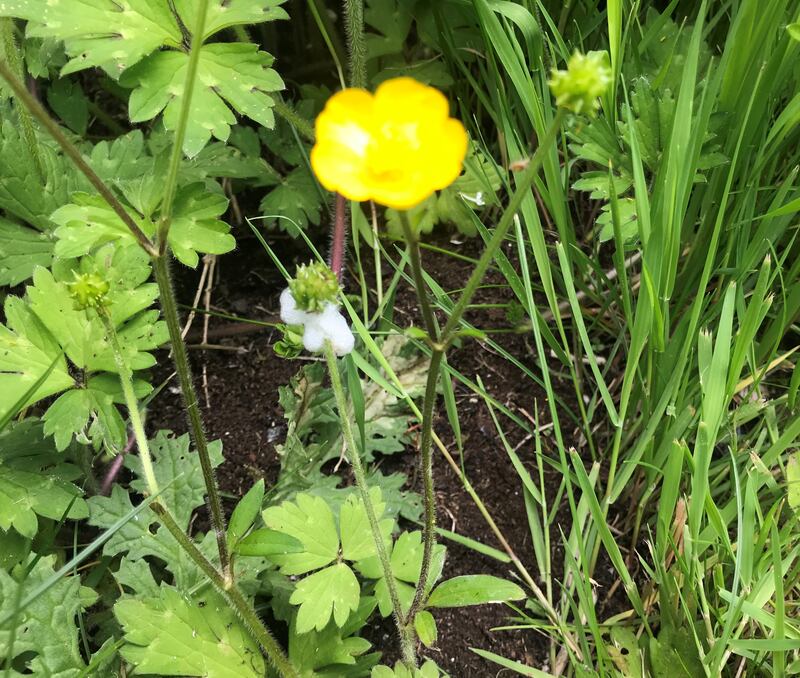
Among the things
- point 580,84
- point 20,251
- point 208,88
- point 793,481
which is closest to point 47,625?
point 20,251

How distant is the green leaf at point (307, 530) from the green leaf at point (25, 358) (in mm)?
541

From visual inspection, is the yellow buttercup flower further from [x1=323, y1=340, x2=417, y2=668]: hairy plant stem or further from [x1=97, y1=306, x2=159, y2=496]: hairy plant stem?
[x1=97, y1=306, x2=159, y2=496]: hairy plant stem

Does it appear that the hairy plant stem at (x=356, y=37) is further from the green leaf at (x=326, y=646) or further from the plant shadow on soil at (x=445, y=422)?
the green leaf at (x=326, y=646)

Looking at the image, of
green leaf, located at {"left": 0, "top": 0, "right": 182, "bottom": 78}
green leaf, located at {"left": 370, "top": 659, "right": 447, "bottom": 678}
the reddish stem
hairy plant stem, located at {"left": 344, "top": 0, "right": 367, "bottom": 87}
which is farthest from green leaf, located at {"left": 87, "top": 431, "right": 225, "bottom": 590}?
hairy plant stem, located at {"left": 344, "top": 0, "right": 367, "bottom": 87}

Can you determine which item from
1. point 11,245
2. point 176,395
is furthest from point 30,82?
point 176,395

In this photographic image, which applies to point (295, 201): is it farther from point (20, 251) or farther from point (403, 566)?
point (403, 566)

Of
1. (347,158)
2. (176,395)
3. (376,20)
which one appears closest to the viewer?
(347,158)

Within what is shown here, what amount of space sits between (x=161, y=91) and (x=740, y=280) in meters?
1.33

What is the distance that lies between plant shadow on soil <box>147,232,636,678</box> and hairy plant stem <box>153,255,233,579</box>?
1.97 ft

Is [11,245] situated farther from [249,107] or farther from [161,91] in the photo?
[249,107]

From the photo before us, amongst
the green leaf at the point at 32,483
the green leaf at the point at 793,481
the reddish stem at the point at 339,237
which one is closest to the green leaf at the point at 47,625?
the green leaf at the point at 32,483

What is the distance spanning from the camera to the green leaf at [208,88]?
5.64 ft

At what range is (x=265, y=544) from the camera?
139 centimetres

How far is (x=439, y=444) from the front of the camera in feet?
6.34
